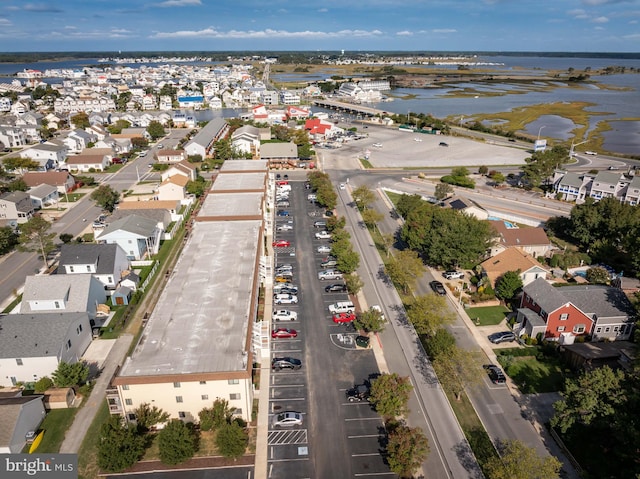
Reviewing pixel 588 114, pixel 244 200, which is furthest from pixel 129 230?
pixel 588 114

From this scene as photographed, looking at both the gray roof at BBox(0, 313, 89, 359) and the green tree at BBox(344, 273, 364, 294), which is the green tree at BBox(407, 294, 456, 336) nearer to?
the green tree at BBox(344, 273, 364, 294)

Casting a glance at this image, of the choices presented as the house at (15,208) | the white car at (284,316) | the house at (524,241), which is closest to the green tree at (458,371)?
the white car at (284,316)

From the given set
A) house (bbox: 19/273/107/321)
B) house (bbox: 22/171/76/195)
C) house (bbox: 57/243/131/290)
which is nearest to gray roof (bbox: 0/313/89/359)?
house (bbox: 19/273/107/321)

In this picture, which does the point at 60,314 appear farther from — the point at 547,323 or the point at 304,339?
the point at 547,323

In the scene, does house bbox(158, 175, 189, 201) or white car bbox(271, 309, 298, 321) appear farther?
house bbox(158, 175, 189, 201)

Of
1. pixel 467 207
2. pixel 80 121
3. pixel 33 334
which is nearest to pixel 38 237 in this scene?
pixel 33 334

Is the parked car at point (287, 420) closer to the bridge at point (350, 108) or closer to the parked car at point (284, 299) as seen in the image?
the parked car at point (284, 299)

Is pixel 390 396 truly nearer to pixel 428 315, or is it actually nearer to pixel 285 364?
pixel 285 364

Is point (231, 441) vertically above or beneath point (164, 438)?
beneath
